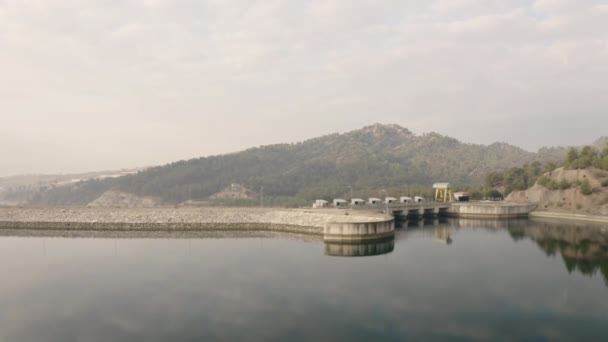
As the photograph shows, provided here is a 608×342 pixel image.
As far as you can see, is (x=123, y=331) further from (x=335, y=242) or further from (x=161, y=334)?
(x=335, y=242)

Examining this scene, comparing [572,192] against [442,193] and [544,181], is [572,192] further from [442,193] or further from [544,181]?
[442,193]

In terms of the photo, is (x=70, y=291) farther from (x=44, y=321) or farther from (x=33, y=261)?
(x=33, y=261)

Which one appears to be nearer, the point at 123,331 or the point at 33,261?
the point at 123,331

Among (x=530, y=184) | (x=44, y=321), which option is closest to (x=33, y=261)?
(x=44, y=321)

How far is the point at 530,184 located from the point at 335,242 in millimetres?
102406

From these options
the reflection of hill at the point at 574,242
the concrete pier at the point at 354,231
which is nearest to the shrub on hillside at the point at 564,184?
the reflection of hill at the point at 574,242

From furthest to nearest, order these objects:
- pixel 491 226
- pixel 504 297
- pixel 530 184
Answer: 1. pixel 530 184
2. pixel 491 226
3. pixel 504 297

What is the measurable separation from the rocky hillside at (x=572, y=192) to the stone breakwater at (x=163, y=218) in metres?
58.4

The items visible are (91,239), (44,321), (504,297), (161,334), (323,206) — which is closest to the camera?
(161,334)

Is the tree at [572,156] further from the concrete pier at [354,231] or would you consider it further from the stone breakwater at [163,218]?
the concrete pier at [354,231]

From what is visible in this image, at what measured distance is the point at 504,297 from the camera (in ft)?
133

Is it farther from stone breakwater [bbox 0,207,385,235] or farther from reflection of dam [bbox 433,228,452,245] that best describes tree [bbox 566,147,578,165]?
stone breakwater [bbox 0,207,385,235]

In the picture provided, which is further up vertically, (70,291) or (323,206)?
(323,206)

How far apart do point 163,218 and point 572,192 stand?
347 ft
